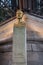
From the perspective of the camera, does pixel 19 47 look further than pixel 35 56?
No

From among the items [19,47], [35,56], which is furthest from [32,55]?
[19,47]

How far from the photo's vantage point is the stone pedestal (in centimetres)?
302

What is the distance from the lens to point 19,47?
3.04 m

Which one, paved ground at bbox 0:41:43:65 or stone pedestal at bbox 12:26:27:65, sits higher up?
stone pedestal at bbox 12:26:27:65

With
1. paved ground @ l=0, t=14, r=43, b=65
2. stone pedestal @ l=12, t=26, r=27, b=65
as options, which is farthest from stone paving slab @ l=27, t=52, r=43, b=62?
stone pedestal @ l=12, t=26, r=27, b=65

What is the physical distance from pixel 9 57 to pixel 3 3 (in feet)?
6.04

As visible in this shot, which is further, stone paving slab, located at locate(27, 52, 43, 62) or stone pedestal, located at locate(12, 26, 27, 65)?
stone paving slab, located at locate(27, 52, 43, 62)

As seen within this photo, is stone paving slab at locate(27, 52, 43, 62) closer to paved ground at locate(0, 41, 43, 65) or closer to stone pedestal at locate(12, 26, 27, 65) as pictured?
paved ground at locate(0, 41, 43, 65)

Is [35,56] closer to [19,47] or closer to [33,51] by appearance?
[33,51]

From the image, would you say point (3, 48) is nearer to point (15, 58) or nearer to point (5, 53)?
point (5, 53)

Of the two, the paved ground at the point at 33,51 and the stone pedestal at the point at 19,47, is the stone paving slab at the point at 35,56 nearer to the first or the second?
the paved ground at the point at 33,51

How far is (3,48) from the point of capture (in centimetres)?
374

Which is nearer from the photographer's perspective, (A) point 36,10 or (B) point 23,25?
(B) point 23,25

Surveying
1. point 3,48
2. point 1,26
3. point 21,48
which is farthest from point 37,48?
point 1,26
